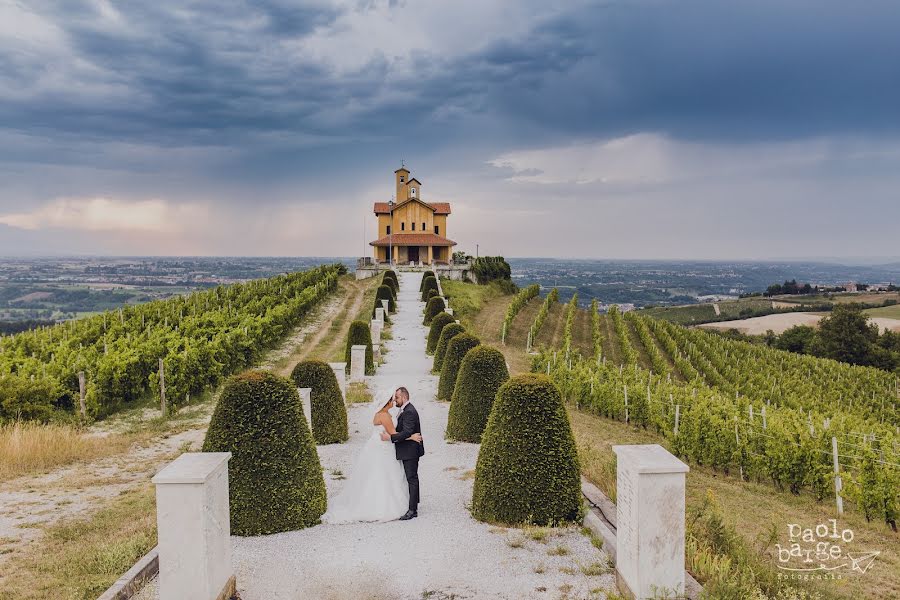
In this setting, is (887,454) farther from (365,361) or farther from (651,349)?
(651,349)

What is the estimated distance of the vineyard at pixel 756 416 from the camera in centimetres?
1160

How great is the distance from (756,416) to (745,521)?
22.3 ft

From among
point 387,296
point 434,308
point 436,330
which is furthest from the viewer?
point 387,296

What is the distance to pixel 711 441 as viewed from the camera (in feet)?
45.9

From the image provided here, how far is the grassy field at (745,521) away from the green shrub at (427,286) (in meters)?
19.2

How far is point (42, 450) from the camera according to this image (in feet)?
39.4

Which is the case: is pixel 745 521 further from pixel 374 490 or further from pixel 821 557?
pixel 374 490

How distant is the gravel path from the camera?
5.79 m

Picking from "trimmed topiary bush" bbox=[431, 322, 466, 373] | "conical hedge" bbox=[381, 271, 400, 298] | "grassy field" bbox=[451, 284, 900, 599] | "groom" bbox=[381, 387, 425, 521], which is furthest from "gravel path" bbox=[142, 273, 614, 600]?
"conical hedge" bbox=[381, 271, 400, 298]

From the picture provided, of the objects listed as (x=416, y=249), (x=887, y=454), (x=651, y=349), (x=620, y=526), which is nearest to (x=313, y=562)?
(x=620, y=526)

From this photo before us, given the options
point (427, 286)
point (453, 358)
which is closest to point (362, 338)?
point (453, 358)

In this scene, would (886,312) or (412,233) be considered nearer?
(412,233)

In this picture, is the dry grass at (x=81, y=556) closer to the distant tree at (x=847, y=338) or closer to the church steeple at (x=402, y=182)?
the church steeple at (x=402, y=182)

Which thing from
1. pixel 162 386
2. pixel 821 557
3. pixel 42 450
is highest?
pixel 162 386
